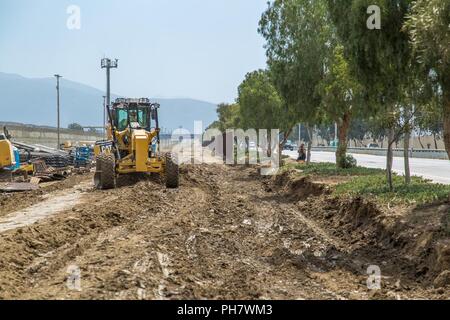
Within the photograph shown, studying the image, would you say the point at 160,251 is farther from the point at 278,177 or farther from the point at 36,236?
the point at 278,177

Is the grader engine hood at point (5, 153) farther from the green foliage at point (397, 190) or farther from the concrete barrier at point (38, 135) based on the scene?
the concrete barrier at point (38, 135)

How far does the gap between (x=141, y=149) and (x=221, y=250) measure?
1116 centimetres

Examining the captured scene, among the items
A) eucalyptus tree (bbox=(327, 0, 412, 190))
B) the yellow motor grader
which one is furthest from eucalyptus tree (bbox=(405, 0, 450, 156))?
the yellow motor grader

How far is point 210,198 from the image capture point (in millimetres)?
19719

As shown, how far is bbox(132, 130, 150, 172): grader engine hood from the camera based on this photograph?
68.3 ft

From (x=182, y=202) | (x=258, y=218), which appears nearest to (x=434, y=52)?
(x=258, y=218)

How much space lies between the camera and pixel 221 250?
1023 cm

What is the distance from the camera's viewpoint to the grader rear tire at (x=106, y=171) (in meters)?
20.7

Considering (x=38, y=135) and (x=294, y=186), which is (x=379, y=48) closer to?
(x=294, y=186)

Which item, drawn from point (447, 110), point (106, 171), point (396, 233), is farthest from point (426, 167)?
point (396, 233)

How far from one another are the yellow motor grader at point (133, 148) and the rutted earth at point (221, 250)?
11.7 ft

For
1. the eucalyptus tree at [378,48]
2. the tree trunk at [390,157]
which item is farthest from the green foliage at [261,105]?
the eucalyptus tree at [378,48]

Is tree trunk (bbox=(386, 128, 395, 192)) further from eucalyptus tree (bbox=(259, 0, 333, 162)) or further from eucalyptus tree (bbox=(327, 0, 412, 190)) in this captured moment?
eucalyptus tree (bbox=(259, 0, 333, 162))

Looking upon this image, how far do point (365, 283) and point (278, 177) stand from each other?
1967cm
